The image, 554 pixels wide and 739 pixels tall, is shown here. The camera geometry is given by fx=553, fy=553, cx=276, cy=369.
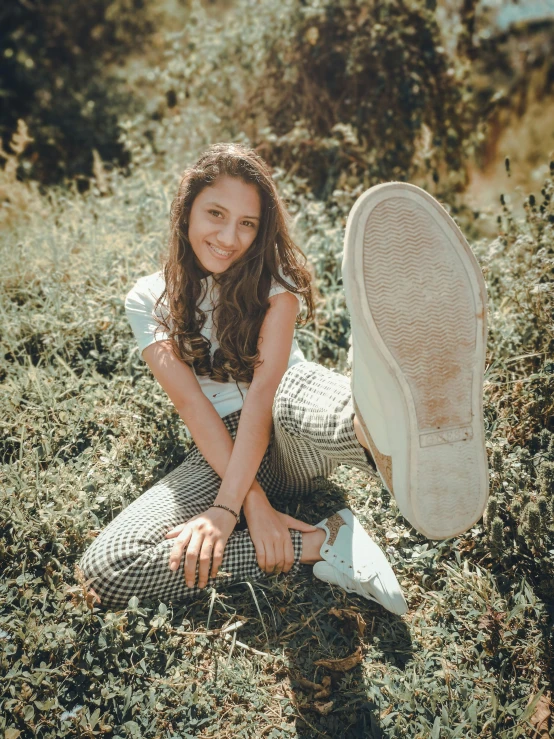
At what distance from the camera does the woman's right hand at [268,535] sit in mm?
1855

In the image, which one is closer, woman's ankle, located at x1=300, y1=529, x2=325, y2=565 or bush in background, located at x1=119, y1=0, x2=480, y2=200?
woman's ankle, located at x1=300, y1=529, x2=325, y2=565

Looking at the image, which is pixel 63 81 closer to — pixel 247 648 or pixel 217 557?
pixel 217 557

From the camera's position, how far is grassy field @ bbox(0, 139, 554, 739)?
5.07 feet

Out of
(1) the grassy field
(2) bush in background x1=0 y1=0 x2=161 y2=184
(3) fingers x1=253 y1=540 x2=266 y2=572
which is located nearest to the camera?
(1) the grassy field

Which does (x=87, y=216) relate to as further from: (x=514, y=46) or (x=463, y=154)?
(x=514, y=46)

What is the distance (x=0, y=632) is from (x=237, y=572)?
738 mm

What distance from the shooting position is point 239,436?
1.91m

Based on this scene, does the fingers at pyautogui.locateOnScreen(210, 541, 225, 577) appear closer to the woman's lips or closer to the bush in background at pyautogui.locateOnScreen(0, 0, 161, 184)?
the woman's lips

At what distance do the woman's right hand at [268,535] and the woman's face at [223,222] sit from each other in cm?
89

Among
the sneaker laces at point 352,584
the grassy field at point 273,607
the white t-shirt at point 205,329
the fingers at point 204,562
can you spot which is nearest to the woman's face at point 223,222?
the white t-shirt at point 205,329

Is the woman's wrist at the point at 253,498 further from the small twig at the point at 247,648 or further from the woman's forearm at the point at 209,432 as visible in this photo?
the small twig at the point at 247,648

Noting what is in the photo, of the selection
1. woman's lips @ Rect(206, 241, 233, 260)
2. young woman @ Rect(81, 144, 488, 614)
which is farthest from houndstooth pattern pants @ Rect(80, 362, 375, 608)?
woman's lips @ Rect(206, 241, 233, 260)

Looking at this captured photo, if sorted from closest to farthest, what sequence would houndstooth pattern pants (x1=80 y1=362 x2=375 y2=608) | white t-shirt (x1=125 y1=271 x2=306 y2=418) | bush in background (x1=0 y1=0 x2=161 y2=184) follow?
houndstooth pattern pants (x1=80 y1=362 x2=375 y2=608) → white t-shirt (x1=125 y1=271 x2=306 y2=418) → bush in background (x1=0 y1=0 x2=161 y2=184)

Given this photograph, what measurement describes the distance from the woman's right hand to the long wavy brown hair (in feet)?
1.62
